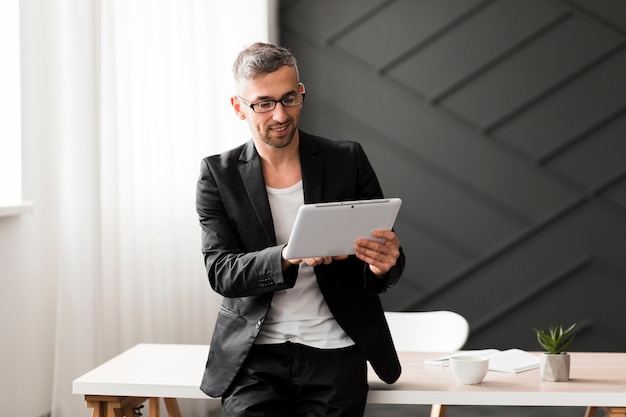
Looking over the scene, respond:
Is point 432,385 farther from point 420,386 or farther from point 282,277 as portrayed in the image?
point 282,277

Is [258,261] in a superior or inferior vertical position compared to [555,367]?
superior

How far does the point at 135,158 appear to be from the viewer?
13.3 feet

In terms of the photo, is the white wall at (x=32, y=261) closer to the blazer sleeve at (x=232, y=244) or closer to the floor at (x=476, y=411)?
the blazer sleeve at (x=232, y=244)

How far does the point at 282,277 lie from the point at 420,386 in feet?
1.64

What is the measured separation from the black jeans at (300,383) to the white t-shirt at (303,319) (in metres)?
0.02

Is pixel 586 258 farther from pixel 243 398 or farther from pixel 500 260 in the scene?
pixel 243 398

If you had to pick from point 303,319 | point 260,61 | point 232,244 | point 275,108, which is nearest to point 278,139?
point 275,108

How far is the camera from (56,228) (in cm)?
372

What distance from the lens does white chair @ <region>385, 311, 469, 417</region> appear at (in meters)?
3.03

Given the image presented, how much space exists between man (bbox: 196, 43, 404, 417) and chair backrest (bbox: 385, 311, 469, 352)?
78cm

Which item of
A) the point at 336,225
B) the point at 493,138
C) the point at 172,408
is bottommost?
the point at 172,408

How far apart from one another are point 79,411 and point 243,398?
5.41ft

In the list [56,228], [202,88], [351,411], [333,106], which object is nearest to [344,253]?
[351,411]

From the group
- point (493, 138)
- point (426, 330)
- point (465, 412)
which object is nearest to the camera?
point (426, 330)
